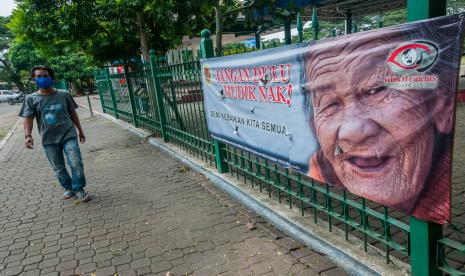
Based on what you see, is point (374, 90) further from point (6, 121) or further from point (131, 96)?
point (6, 121)

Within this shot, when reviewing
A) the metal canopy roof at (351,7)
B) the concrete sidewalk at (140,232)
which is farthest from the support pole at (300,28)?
the metal canopy roof at (351,7)

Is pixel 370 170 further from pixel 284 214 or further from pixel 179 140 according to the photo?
pixel 179 140

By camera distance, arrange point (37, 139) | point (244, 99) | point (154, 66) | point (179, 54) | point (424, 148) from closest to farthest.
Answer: point (424, 148), point (244, 99), point (179, 54), point (154, 66), point (37, 139)

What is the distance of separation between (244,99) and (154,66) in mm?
3487

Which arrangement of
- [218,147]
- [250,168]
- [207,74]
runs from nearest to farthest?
[250,168] → [207,74] → [218,147]

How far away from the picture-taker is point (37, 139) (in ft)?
35.4

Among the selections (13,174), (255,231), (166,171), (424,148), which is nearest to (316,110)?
(424,148)

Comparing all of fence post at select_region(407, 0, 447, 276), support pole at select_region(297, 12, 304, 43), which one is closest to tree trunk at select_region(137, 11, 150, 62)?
support pole at select_region(297, 12, 304, 43)

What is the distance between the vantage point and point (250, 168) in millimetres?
4418

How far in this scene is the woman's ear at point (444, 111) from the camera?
1.85m

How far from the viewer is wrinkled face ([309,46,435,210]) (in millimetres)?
2061

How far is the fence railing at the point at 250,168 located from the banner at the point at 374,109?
0.30 meters

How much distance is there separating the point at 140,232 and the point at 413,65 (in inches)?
122

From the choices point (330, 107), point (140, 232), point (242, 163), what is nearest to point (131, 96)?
point (242, 163)
